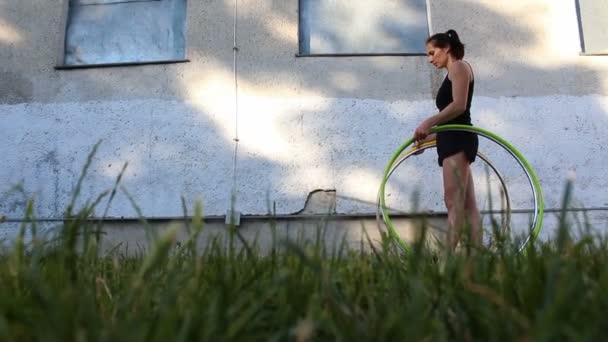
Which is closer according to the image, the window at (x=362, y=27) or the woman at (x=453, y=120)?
the woman at (x=453, y=120)

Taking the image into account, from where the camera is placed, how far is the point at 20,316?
123 centimetres

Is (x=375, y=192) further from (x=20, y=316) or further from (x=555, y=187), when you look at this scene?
(x=20, y=316)

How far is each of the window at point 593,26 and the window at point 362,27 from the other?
54.0 inches

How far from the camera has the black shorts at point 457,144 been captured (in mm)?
4594

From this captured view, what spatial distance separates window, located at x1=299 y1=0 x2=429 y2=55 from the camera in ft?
20.6

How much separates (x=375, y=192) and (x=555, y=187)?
1.53 meters

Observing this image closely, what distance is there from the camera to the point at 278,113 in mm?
6043

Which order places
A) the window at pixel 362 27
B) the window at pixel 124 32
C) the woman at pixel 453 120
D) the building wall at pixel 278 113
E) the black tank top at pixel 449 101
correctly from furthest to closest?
the window at pixel 124 32 < the window at pixel 362 27 < the building wall at pixel 278 113 < the black tank top at pixel 449 101 < the woman at pixel 453 120

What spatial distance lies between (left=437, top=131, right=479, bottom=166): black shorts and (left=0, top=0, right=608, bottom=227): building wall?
119cm

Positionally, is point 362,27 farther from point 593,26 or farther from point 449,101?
point 593,26

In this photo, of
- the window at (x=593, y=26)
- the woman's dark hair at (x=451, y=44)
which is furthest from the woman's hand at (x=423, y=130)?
the window at (x=593, y=26)

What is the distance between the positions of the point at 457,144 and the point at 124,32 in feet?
11.5

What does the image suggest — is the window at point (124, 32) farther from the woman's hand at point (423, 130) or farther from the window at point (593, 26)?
the window at point (593, 26)

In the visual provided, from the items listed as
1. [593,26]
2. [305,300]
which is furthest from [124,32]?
[305,300]
